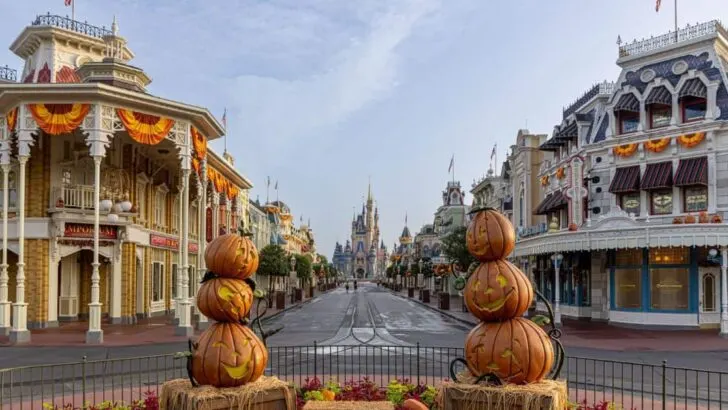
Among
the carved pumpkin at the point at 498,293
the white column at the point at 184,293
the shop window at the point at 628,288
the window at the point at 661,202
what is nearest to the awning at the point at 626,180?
the window at the point at 661,202

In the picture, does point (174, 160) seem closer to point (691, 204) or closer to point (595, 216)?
point (595, 216)

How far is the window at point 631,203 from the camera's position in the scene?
3139 cm

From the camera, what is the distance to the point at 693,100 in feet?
98.2

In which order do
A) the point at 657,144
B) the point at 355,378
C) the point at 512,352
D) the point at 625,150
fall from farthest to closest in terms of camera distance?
the point at 625,150
the point at 657,144
the point at 355,378
the point at 512,352

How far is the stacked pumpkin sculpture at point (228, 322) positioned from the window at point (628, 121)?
27.8m

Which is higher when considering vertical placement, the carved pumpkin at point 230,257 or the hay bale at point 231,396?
the carved pumpkin at point 230,257

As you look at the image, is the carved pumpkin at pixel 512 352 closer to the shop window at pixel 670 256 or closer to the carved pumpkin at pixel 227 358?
the carved pumpkin at pixel 227 358

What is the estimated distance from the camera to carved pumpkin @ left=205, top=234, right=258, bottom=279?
798cm

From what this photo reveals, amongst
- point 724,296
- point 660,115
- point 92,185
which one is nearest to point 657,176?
point 660,115

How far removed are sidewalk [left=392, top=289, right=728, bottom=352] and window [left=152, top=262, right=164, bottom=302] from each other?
64.0 ft

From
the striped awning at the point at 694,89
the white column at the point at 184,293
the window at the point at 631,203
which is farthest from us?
the window at the point at 631,203

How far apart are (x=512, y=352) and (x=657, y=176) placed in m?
25.7

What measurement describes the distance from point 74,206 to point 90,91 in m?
6.79

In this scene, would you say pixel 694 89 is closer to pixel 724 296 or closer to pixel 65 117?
pixel 724 296
